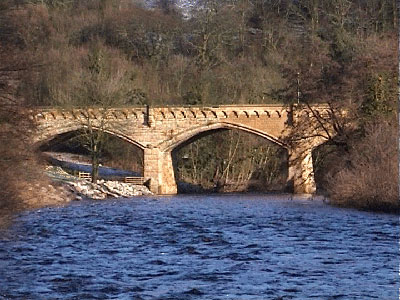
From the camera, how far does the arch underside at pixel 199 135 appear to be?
2073 inches

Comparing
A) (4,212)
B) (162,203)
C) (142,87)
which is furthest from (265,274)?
(142,87)

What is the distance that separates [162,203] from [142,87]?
19.9m

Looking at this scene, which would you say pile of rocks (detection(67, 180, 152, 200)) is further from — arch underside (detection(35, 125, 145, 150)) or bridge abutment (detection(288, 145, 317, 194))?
bridge abutment (detection(288, 145, 317, 194))

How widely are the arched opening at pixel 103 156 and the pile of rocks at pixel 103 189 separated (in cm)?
398

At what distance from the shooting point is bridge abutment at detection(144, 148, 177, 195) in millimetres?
53188

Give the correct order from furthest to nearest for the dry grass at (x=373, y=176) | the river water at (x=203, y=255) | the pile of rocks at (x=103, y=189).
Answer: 1. the pile of rocks at (x=103, y=189)
2. the dry grass at (x=373, y=176)
3. the river water at (x=203, y=255)

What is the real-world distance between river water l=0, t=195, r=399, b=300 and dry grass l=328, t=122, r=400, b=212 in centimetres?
71

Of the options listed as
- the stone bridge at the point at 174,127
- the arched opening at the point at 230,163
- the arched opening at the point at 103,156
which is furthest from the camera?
the arched opening at the point at 103,156

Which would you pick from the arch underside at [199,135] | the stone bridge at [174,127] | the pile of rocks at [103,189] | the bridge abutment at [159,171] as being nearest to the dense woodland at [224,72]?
the stone bridge at [174,127]

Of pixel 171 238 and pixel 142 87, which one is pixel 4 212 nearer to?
pixel 171 238

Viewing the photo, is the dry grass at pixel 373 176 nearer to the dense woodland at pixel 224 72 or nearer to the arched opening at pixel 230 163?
the dense woodland at pixel 224 72

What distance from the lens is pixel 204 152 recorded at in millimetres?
57844

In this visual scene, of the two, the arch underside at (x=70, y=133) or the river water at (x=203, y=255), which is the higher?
the arch underside at (x=70, y=133)

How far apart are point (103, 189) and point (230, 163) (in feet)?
32.5
